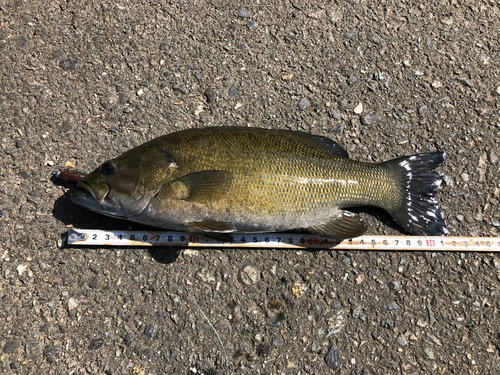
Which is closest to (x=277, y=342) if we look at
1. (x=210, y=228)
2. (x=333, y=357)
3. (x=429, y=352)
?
(x=333, y=357)

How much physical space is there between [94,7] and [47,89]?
110 centimetres

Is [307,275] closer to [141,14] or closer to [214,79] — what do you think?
[214,79]

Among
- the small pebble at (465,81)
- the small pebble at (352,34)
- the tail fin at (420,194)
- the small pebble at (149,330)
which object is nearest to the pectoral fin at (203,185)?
the small pebble at (149,330)

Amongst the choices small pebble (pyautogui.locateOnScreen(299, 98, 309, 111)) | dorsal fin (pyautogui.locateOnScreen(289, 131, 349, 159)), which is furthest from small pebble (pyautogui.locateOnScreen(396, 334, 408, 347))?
small pebble (pyautogui.locateOnScreen(299, 98, 309, 111))

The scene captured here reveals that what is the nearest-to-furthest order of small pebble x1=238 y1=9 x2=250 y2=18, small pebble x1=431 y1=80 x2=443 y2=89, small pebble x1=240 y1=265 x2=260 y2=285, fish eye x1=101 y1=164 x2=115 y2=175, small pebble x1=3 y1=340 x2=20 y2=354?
fish eye x1=101 y1=164 x2=115 y2=175
small pebble x1=3 y1=340 x2=20 y2=354
small pebble x1=240 y1=265 x2=260 y2=285
small pebble x1=431 y1=80 x2=443 y2=89
small pebble x1=238 y1=9 x2=250 y2=18

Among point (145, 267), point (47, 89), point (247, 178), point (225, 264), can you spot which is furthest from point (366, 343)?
point (47, 89)

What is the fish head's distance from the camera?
9.08 feet

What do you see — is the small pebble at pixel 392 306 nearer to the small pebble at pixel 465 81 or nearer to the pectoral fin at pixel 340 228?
the pectoral fin at pixel 340 228

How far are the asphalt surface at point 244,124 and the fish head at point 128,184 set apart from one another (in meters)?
0.50

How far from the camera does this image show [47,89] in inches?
139

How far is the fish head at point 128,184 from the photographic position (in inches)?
109

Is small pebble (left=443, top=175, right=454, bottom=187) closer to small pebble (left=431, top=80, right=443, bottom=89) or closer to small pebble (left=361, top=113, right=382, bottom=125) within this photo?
small pebble (left=361, top=113, right=382, bottom=125)

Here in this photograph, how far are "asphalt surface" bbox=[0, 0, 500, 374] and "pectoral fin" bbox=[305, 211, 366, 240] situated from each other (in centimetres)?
32

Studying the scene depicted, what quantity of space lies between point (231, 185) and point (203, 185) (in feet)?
0.77
